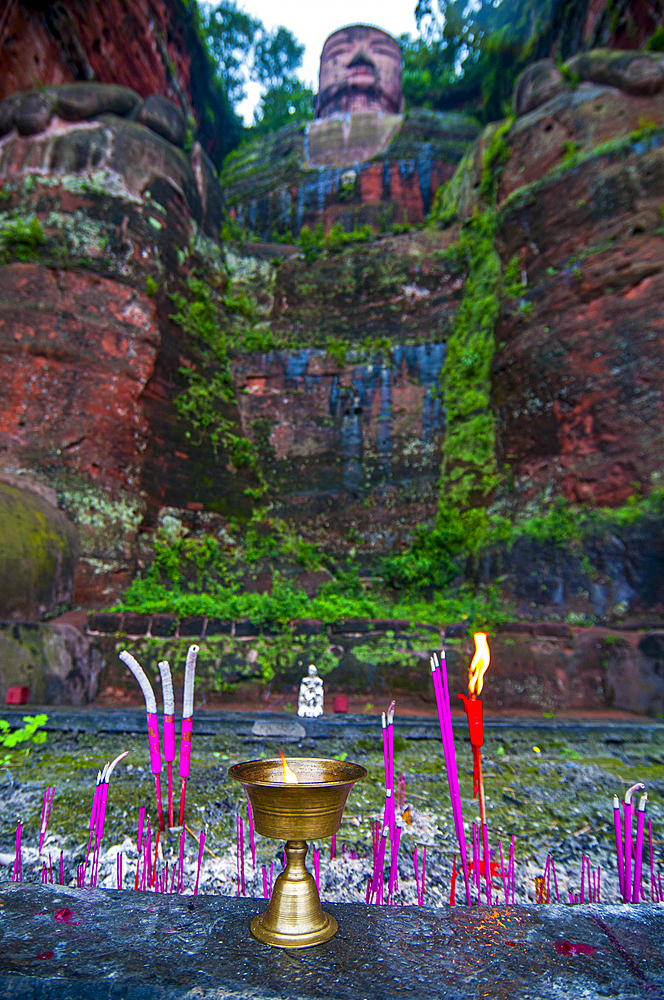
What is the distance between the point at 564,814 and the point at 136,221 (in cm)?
885

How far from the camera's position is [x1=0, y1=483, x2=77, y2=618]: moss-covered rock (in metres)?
5.06

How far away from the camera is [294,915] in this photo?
1403 millimetres

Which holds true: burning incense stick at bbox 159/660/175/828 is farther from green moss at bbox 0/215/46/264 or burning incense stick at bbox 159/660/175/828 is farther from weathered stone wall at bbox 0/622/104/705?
green moss at bbox 0/215/46/264

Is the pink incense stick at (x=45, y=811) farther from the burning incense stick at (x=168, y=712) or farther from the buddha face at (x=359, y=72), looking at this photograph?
the buddha face at (x=359, y=72)

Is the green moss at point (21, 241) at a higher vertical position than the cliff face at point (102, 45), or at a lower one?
lower

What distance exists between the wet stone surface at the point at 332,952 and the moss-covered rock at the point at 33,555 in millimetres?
3961

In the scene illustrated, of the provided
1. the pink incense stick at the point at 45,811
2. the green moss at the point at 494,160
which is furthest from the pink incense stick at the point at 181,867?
the green moss at the point at 494,160

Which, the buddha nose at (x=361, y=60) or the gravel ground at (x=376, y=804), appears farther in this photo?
the buddha nose at (x=361, y=60)

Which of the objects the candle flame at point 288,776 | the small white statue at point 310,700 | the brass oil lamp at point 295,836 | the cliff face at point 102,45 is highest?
the cliff face at point 102,45

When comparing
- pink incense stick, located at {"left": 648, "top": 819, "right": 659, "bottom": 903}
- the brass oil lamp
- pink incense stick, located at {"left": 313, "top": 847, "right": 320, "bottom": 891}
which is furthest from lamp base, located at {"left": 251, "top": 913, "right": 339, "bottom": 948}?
pink incense stick, located at {"left": 648, "top": 819, "right": 659, "bottom": 903}

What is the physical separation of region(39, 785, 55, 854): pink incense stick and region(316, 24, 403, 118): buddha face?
1971cm

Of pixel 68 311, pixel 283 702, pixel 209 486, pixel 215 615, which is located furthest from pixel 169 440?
pixel 283 702

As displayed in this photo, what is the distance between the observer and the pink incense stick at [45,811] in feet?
7.86

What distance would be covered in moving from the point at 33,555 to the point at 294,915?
5.09m
